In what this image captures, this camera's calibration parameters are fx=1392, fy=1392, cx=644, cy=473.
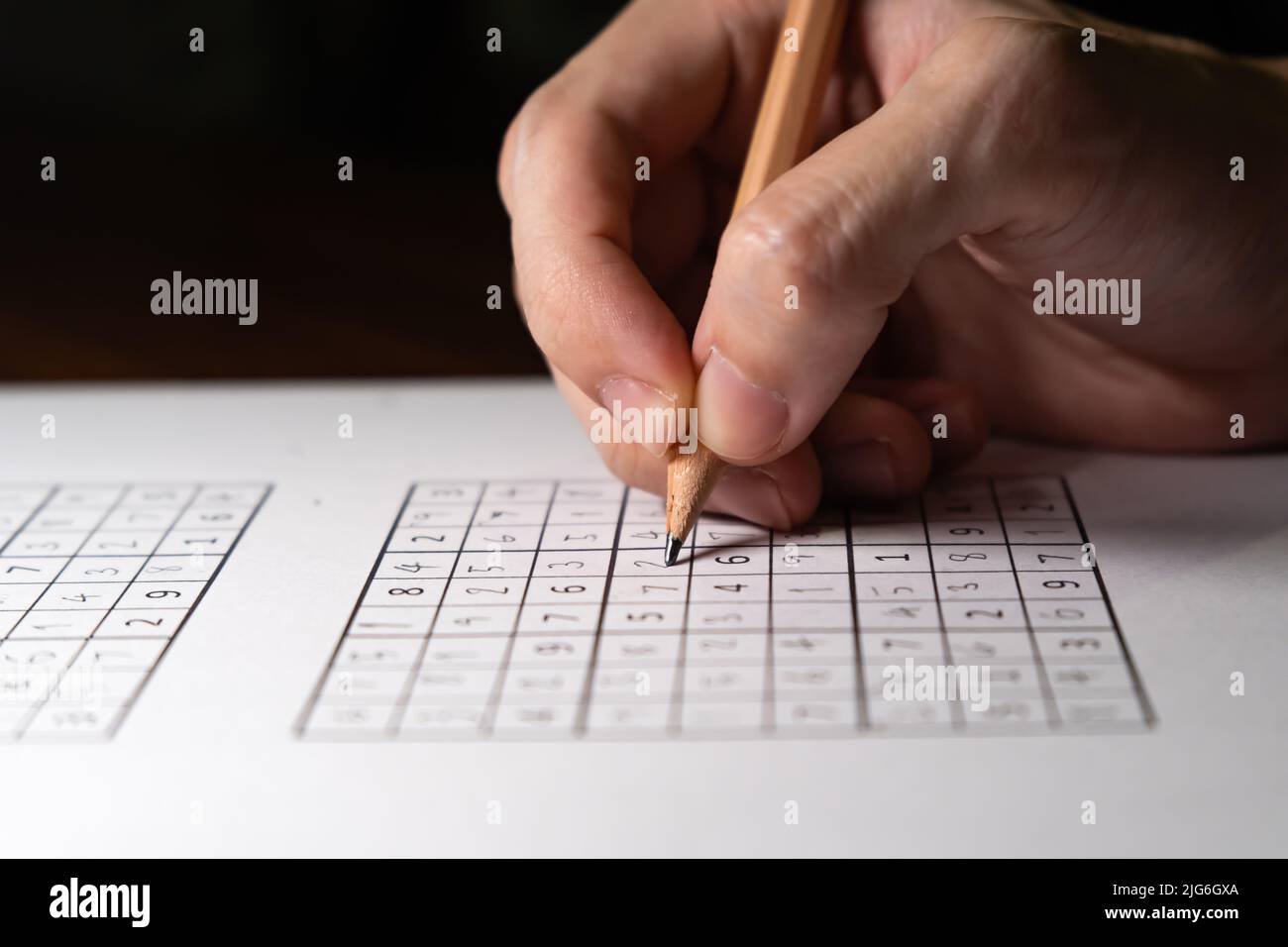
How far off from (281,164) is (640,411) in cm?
83

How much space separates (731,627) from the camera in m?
0.73

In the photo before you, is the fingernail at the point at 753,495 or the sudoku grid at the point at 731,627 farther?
the fingernail at the point at 753,495

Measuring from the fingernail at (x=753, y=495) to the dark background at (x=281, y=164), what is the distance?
564 mm

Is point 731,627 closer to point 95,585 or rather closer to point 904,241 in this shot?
point 904,241

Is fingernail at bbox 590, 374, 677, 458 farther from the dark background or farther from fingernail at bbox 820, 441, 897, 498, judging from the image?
the dark background

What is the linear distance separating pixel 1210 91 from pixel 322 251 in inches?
34.3

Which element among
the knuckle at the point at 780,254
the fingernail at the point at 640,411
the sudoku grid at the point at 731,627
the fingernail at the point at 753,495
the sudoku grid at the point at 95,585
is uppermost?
the knuckle at the point at 780,254

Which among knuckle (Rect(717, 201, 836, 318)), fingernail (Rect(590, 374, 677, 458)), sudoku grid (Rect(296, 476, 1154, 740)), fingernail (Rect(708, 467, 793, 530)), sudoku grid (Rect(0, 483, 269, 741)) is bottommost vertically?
sudoku grid (Rect(0, 483, 269, 741))

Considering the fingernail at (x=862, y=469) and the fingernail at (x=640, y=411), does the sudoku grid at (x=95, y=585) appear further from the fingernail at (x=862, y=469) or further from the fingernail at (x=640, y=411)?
the fingernail at (x=862, y=469)

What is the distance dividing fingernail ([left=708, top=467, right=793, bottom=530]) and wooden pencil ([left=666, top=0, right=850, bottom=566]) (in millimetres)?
37

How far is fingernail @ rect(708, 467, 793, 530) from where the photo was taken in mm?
832

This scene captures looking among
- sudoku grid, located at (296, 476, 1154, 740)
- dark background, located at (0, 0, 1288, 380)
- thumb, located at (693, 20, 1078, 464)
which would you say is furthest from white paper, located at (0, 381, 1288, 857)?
dark background, located at (0, 0, 1288, 380)

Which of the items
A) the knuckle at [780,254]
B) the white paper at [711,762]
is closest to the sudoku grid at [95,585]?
the white paper at [711,762]

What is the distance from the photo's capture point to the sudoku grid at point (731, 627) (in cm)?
66
